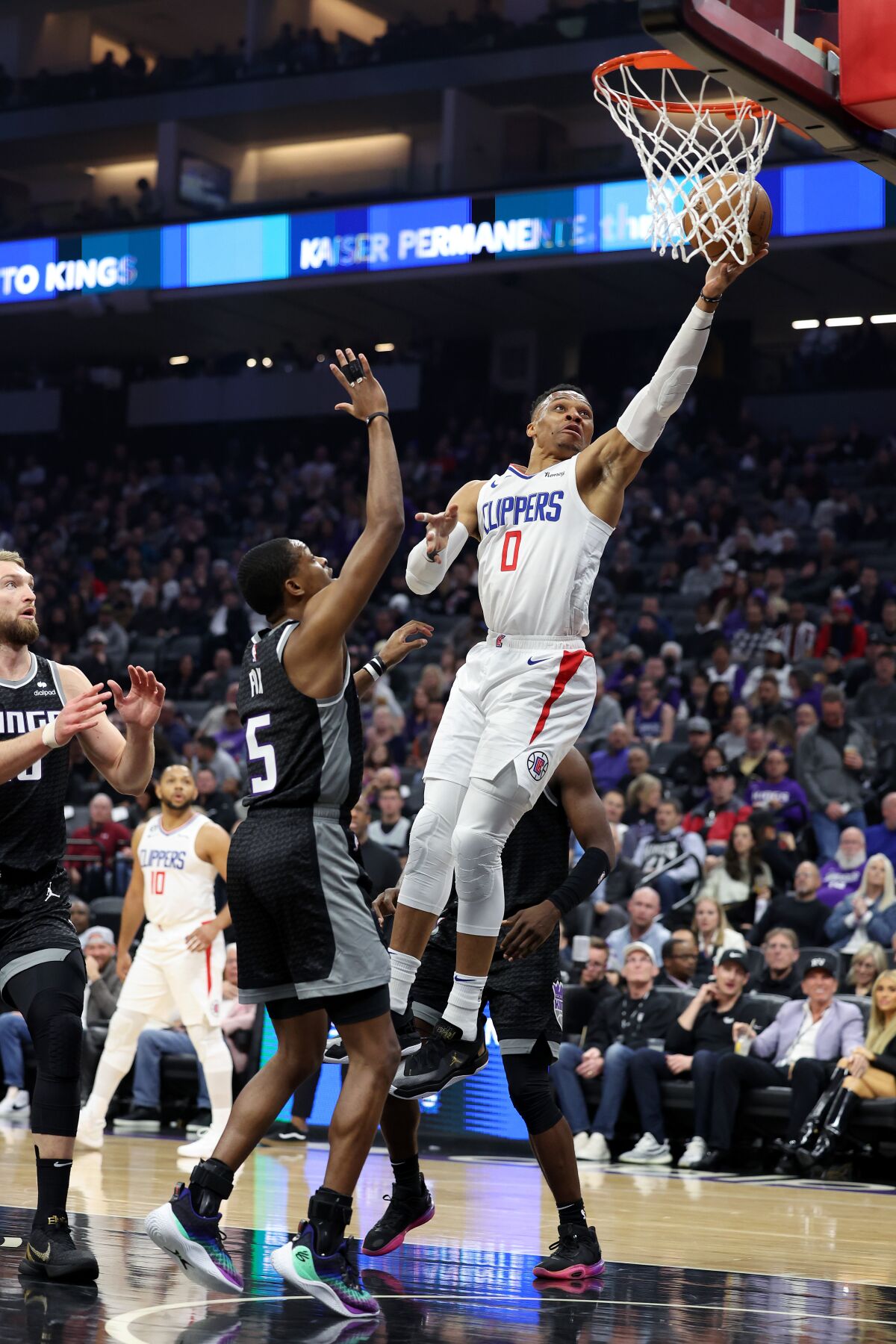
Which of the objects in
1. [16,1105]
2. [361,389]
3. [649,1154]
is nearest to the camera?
[361,389]

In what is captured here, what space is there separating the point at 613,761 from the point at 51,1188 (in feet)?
31.6

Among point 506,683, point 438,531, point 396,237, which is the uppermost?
point 396,237

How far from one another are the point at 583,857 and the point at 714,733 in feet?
31.0

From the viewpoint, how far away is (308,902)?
473 cm

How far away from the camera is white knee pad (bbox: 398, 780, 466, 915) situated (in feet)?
18.3

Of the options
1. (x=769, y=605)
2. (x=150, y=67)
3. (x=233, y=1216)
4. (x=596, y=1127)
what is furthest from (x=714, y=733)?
(x=150, y=67)

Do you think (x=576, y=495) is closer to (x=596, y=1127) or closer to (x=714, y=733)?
(x=596, y=1127)

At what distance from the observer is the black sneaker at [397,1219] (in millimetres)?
5602

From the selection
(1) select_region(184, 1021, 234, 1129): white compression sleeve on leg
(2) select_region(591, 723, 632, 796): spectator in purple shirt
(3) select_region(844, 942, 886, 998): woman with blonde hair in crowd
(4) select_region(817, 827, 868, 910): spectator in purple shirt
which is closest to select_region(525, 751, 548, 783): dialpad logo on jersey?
(1) select_region(184, 1021, 234, 1129): white compression sleeve on leg

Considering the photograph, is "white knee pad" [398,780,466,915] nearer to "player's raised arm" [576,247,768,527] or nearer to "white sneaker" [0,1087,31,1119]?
"player's raised arm" [576,247,768,527]

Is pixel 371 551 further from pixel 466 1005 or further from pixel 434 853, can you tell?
pixel 466 1005

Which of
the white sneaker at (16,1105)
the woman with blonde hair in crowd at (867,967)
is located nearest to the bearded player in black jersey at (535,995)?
the woman with blonde hair in crowd at (867,967)

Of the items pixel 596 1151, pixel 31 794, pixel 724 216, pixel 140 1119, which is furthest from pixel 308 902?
pixel 140 1119

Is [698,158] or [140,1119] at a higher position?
[698,158]
